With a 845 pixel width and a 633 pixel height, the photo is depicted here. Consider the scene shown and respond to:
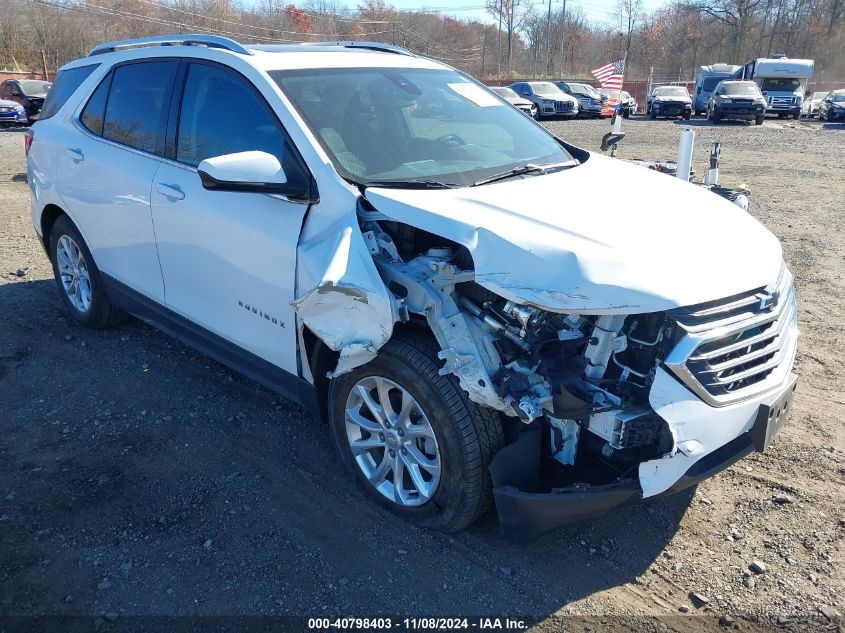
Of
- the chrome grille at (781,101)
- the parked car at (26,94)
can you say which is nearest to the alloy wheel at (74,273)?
the parked car at (26,94)

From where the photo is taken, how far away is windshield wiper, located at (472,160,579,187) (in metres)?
3.38

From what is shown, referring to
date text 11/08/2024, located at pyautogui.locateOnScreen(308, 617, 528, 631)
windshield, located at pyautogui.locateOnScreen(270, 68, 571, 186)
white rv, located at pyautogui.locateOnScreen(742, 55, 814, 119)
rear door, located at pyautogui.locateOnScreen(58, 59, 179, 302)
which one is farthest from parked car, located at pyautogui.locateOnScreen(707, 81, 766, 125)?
date text 11/08/2024, located at pyautogui.locateOnScreen(308, 617, 528, 631)

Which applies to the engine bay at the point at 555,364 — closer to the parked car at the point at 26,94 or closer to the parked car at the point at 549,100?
the parked car at the point at 26,94

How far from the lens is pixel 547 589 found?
2.82 metres

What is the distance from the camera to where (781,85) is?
100 feet

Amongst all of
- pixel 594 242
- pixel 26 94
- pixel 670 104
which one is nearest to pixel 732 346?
pixel 594 242

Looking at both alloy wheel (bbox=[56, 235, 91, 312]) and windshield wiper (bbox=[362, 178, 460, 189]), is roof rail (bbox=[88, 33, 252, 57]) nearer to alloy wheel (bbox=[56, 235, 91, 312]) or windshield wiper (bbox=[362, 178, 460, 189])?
windshield wiper (bbox=[362, 178, 460, 189])

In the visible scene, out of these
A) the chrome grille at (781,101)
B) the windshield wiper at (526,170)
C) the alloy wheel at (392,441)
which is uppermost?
the windshield wiper at (526,170)

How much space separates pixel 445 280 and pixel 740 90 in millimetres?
29010

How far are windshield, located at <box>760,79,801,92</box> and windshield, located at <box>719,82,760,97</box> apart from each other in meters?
3.08

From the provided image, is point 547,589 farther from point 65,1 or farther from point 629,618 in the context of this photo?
point 65,1

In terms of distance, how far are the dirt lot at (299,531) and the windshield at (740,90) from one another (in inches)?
1021

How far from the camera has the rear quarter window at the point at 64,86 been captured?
16.6 feet

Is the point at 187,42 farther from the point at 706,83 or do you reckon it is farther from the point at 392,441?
the point at 706,83
